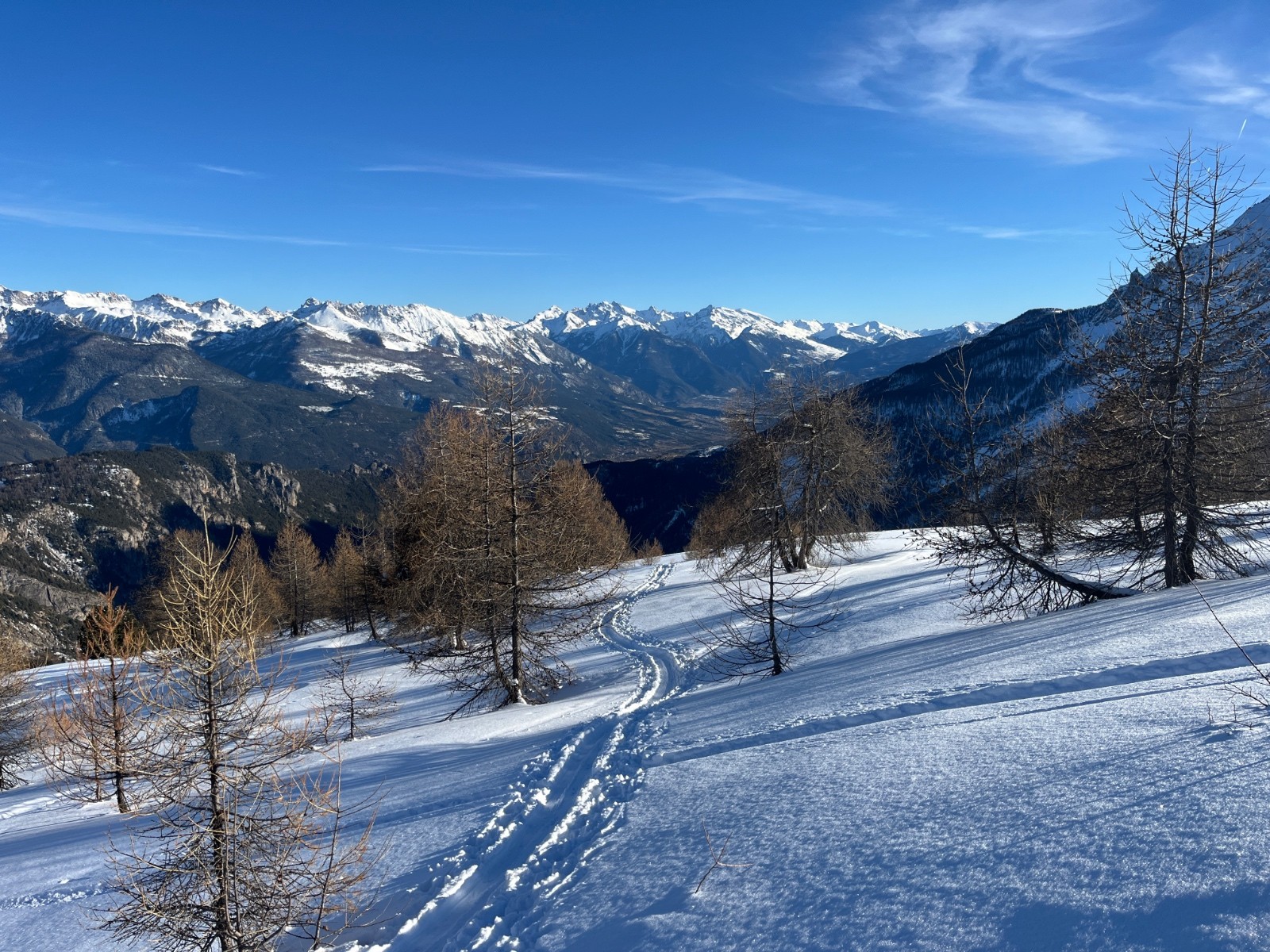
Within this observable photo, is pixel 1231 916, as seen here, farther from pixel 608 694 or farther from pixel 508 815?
pixel 608 694

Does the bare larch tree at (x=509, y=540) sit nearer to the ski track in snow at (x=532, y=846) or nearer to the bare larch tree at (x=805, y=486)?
the ski track in snow at (x=532, y=846)

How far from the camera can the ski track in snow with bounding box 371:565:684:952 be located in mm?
6980

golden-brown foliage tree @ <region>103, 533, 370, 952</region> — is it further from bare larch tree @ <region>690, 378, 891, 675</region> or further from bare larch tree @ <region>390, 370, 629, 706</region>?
bare larch tree @ <region>690, 378, 891, 675</region>

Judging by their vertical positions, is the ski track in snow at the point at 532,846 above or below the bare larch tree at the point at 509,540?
below

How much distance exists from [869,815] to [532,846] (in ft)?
14.4

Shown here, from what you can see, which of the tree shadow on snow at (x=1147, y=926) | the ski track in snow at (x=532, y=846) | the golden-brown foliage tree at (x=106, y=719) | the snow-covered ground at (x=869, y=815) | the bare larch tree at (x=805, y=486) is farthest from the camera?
the bare larch tree at (x=805, y=486)

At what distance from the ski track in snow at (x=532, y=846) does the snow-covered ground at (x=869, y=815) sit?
1.3 inches

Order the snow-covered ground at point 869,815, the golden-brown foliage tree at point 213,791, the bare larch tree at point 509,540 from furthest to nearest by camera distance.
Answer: the bare larch tree at point 509,540
the golden-brown foliage tree at point 213,791
the snow-covered ground at point 869,815

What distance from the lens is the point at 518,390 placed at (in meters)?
17.8

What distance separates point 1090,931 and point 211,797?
22.1 feet

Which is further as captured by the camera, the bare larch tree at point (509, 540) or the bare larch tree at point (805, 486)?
the bare larch tree at point (805, 486)

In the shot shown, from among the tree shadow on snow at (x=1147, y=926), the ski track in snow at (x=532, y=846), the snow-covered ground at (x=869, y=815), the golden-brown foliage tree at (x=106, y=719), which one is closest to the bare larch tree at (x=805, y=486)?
the snow-covered ground at (x=869, y=815)

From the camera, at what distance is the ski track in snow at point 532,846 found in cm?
Result: 698

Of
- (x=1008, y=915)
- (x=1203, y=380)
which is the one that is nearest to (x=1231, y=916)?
(x=1008, y=915)
